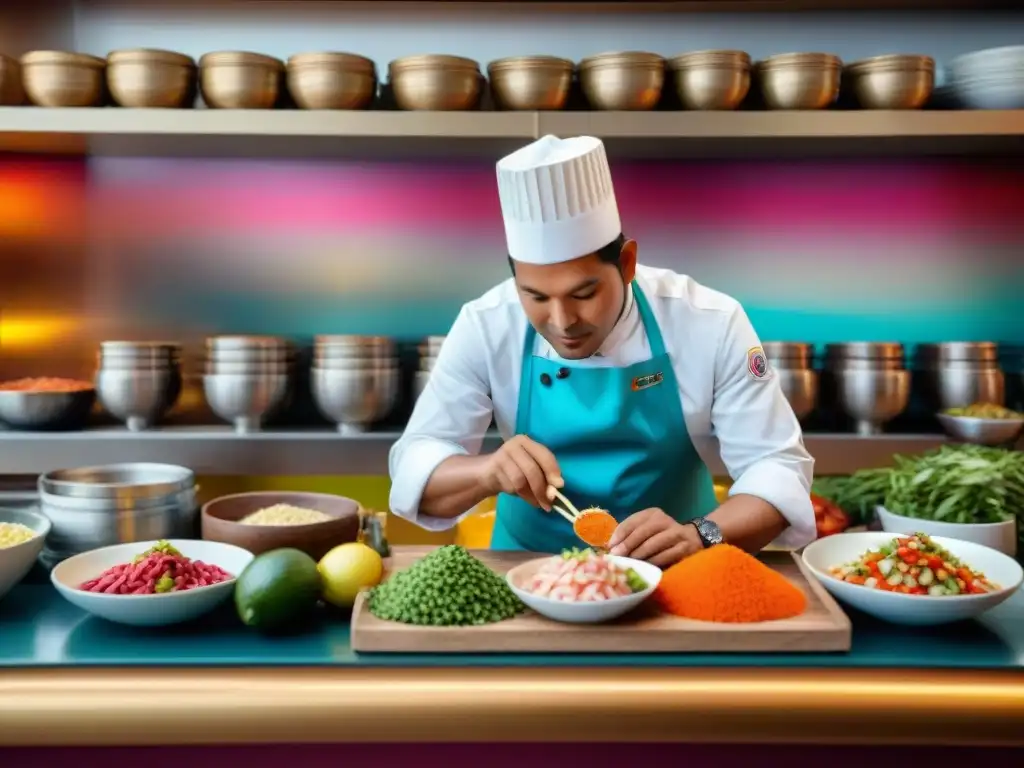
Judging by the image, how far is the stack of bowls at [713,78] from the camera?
2738 mm

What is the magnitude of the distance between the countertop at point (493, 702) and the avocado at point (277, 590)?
0.11m

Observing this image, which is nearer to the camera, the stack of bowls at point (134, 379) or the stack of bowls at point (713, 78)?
the stack of bowls at point (713, 78)

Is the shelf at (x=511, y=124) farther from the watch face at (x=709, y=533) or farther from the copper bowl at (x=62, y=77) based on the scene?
the watch face at (x=709, y=533)

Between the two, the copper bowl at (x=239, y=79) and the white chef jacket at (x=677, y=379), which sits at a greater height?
the copper bowl at (x=239, y=79)

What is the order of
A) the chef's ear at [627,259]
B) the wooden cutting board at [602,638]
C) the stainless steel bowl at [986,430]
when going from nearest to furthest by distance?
the wooden cutting board at [602,638] → the chef's ear at [627,259] → the stainless steel bowl at [986,430]

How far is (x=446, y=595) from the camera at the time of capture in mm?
1475

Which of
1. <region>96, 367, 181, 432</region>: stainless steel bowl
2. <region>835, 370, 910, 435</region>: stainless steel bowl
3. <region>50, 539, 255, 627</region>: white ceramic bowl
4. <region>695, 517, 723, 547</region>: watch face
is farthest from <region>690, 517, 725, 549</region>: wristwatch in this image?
<region>96, 367, 181, 432</region>: stainless steel bowl

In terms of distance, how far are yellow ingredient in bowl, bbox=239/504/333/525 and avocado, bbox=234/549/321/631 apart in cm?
37

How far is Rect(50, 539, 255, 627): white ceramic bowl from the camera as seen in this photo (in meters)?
1.46

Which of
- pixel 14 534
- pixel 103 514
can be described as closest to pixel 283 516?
pixel 103 514

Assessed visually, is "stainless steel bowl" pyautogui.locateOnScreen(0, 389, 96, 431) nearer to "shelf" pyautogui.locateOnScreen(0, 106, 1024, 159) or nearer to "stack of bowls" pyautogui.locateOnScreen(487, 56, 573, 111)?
"shelf" pyautogui.locateOnScreen(0, 106, 1024, 159)

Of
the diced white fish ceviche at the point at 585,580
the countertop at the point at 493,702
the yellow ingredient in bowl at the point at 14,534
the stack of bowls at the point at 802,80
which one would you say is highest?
the stack of bowls at the point at 802,80

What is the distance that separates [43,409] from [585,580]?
84.7 inches

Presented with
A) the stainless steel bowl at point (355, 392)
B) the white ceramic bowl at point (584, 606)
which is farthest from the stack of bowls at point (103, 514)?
the stainless steel bowl at point (355, 392)
